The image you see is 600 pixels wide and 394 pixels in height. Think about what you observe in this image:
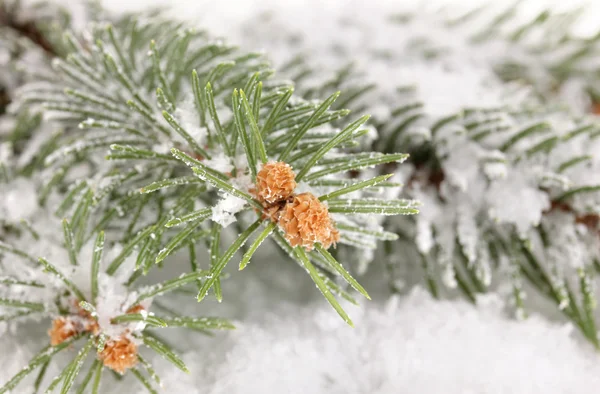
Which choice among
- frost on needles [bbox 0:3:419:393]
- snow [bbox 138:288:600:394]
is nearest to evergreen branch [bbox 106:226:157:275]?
frost on needles [bbox 0:3:419:393]

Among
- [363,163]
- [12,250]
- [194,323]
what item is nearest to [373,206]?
[363,163]

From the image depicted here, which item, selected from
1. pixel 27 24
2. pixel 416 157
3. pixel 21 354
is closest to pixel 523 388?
pixel 416 157

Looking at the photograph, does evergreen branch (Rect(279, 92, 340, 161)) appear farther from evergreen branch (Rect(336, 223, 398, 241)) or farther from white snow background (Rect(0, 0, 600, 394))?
white snow background (Rect(0, 0, 600, 394))

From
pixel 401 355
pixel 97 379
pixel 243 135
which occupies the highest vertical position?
pixel 243 135

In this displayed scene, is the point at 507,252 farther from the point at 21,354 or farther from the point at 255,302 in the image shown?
the point at 21,354

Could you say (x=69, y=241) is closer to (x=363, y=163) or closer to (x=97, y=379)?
(x=97, y=379)
